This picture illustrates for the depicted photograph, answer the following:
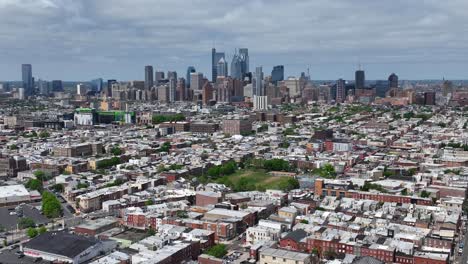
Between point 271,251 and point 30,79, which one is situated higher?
point 30,79

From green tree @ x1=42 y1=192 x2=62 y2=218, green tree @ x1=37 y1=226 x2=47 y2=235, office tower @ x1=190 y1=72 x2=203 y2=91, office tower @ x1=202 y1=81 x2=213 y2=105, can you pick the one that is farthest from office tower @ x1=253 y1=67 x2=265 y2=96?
green tree @ x1=37 y1=226 x2=47 y2=235

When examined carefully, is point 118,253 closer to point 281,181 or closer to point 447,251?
point 447,251

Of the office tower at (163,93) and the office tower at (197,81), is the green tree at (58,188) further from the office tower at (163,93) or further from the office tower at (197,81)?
the office tower at (197,81)

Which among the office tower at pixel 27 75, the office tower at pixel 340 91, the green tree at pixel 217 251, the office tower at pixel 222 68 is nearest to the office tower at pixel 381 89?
the office tower at pixel 340 91

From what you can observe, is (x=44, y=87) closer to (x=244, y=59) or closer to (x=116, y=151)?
(x=244, y=59)

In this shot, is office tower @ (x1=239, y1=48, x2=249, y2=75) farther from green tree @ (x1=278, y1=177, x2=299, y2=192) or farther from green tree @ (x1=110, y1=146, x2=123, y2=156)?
green tree @ (x1=278, y1=177, x2=299, y2=192)

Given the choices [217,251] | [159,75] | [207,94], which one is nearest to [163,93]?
[207,94]

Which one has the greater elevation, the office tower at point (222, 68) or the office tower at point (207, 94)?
the office tower at point (222, 68)

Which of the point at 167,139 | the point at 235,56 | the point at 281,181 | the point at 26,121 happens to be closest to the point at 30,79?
the point at 235,56
